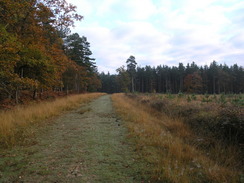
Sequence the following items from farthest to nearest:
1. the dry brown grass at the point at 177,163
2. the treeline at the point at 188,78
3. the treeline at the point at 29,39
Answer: the treeline at the point at 188,78 < the treeline at the point at 29,39 < the dry brown grass at the point at 177,163

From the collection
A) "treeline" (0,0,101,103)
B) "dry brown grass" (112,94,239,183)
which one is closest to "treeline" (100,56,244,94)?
"treeline" (0,0,101,103)

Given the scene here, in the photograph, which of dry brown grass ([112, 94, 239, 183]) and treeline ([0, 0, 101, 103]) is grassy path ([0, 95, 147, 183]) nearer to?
dry brown grass ([112, 94, 239, 183])

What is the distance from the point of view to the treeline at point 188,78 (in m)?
56.4

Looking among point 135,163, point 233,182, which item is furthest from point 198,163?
point 135,163

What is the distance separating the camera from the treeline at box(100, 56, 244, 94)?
56.4 metres

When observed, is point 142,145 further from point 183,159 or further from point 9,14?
point 9,14

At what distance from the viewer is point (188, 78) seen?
186 feet

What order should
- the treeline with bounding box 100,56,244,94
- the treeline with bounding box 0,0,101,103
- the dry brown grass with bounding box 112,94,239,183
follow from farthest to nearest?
the treeline with bounding box 100,56,244,94 → the treeline with bounding box 0,0,101,103 → the dry brown grass with bounding box 112,94,239,183

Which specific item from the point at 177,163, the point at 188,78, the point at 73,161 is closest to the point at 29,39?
the point at 73,161

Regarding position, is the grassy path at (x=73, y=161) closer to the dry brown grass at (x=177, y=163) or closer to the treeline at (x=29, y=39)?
the dry brown grass at (x=177, y=163)

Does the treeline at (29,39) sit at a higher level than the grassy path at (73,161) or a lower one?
higher

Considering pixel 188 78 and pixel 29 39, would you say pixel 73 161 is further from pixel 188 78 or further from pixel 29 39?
pixel 188 78

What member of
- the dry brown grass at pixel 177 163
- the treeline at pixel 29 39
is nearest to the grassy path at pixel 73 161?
the dry brown grass at pixel 177 163

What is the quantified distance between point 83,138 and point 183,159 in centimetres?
294
